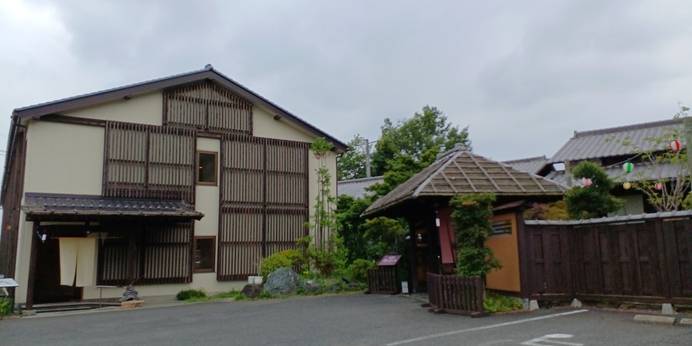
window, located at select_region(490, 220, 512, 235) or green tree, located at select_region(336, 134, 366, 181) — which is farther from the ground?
green tree, located at select_region(336, 134, 366, 181)

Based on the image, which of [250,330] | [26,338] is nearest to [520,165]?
[250,330]

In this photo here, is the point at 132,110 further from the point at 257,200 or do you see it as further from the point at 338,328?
the point at 338,328

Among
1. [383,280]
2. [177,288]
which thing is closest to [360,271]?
[383,280]

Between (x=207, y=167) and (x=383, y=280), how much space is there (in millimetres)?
6917

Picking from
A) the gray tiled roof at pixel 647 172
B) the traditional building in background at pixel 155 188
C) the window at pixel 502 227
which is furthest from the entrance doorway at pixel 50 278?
the gray tiled roof at pixel 647 172

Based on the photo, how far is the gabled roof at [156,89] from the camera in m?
14.2

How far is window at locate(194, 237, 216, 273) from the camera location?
1645 centimetres

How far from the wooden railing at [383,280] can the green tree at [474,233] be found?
4709mm

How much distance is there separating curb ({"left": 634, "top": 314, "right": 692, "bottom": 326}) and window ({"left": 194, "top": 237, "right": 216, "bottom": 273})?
12222 millimetres

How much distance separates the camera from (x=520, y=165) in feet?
86.6

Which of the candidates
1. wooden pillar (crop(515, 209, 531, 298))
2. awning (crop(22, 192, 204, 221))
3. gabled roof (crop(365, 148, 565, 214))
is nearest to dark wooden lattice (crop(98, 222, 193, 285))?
awning (crop(22, 192, 204, 221))

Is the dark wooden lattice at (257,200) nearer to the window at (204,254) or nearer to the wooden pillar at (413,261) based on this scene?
the window at (204,254)

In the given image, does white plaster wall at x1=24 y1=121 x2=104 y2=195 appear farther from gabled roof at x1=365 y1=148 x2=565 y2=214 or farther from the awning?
gabled roof at x1=365 y1=148 x2=565 y2=214

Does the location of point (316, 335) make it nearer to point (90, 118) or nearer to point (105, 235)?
point (105, 235)
